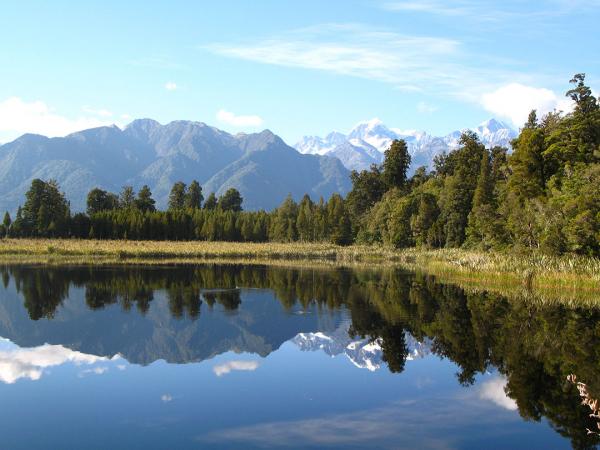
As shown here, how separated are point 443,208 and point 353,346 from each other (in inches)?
2723

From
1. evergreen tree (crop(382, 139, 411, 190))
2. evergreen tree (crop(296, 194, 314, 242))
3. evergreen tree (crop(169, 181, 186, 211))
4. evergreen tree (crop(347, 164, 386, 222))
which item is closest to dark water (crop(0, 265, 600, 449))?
evergreen tree (crop(296, 194, 314, 242))

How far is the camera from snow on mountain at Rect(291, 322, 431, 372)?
23156 millimetres

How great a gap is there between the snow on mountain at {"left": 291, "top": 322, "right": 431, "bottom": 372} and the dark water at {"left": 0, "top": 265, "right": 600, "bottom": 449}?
96mm

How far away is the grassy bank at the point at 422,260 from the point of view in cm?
3941

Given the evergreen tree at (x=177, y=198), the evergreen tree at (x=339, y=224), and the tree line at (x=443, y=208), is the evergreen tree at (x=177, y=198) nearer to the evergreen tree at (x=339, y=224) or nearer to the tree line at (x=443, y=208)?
the tree line at (x=443, y=208)

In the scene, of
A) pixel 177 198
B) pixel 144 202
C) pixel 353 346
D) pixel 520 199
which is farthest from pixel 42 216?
pixel 353 346

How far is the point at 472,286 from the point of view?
151ft

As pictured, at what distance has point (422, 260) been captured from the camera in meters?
74.9

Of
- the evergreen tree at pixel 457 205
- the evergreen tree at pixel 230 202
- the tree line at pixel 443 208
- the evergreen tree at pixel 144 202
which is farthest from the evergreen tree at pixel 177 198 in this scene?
the evergreen tree at pixel 457 205

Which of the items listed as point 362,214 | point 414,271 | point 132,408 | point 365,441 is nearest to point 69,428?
point 132,408

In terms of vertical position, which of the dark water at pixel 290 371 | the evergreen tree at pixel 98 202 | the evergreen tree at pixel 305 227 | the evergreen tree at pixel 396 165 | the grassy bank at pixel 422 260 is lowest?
the dark water at pixel 290 371

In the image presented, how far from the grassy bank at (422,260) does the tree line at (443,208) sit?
113 inches

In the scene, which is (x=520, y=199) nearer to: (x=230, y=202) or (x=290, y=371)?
(x=290, y=371)

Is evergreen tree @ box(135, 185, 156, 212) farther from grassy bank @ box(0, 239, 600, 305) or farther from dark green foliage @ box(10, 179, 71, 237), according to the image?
grassy bank @ box(0, 239, 600, 305)
